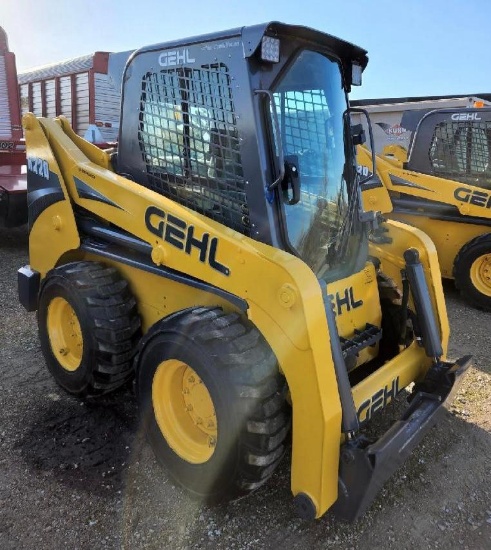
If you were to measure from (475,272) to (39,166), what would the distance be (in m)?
4.52

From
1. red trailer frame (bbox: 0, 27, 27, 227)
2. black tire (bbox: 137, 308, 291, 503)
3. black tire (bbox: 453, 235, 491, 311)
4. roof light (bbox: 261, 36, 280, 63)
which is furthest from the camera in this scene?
red trailer frame (bbox: 0, 27, 27, 227)

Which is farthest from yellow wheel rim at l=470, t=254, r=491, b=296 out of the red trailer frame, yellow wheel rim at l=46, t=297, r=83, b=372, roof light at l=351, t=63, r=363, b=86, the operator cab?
the red trailer frame

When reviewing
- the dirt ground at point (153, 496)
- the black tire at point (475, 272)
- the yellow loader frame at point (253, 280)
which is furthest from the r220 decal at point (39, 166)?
the black tire at point (475, 272)

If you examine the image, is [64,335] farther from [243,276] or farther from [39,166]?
[243,276]

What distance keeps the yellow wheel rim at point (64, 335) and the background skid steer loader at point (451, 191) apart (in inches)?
149

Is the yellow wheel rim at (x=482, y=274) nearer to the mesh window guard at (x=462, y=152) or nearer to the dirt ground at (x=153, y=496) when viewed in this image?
the mesh window guard at (x=462, y=152)

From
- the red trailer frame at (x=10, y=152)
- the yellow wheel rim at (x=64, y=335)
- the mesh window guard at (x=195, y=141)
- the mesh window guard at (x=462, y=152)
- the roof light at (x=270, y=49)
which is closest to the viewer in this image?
the roof light at (x=270, y=49)

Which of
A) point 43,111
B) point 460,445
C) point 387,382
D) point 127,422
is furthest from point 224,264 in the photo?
point 43,111

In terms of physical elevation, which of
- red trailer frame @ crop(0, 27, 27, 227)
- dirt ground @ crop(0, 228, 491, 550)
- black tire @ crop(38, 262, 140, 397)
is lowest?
dirt ground @ crop(0, 228, 491, 550)

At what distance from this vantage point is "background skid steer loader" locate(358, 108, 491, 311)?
216 inches

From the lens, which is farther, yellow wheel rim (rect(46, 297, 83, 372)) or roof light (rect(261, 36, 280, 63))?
yellow wheel rim (rect(46, 297, 83, 372))

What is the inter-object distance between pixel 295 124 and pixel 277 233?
60 cm

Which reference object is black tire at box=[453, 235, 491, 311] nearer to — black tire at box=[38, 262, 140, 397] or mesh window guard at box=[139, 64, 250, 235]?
mesh window guard at box=[139, 64, 250, 235]

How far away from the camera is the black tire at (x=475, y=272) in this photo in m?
5.41
